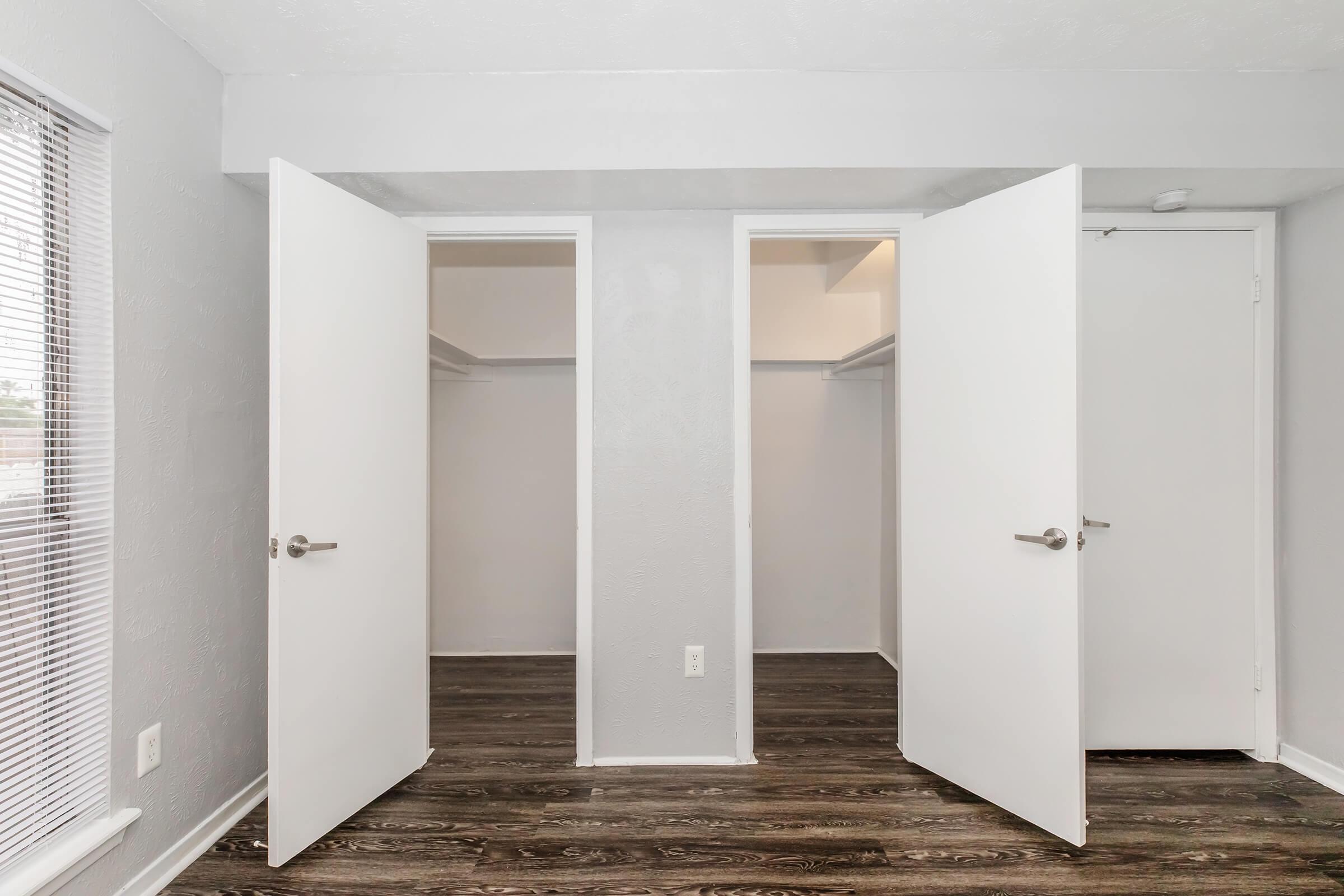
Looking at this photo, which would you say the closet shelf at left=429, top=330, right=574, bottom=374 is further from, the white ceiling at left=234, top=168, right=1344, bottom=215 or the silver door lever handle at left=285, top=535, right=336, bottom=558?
the silver door lever handle at left=285, top=535, right=336, bottom=558

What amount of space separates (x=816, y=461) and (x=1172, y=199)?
2031mm

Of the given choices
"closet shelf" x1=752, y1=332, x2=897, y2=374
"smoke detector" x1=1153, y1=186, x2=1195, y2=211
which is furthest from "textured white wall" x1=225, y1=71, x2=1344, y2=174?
"closet shelf" x1=752, y1=332, x2=897, y2=374

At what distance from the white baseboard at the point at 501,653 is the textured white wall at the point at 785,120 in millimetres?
2678

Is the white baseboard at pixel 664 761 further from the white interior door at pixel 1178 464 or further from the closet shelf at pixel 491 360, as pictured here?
the closet shelf at pixel 491 360

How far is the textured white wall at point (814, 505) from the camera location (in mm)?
3768

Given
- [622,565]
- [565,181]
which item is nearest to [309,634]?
[622,565]

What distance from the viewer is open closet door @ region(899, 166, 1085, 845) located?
187 cm

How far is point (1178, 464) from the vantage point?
239cm

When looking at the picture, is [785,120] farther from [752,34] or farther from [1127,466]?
[1127,466]

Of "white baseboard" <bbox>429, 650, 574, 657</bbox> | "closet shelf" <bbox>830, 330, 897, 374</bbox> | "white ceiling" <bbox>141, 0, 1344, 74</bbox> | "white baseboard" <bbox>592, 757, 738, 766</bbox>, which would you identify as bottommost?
"white baseboard" <bbox>429, 650, 574, 657</bbox>

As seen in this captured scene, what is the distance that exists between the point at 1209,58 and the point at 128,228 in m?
3.16

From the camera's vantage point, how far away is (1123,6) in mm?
1728

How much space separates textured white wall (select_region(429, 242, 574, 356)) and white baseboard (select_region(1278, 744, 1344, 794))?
11.8ft

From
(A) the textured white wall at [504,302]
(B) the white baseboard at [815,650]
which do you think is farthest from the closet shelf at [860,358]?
(B) the white baseboard at [815,650]
